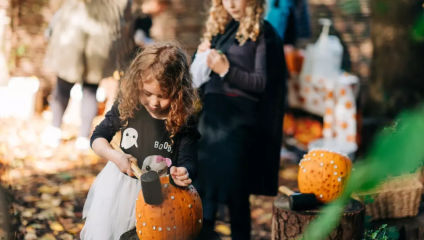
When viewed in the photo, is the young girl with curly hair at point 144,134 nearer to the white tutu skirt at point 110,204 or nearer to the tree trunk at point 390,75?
the white tutu skirt at point 110,204

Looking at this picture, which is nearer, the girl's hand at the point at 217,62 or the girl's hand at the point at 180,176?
the girl's hand at the point at 180,176

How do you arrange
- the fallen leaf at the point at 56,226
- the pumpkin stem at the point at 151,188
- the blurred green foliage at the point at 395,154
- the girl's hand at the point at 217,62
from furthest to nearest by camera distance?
the fallen leaf at the point at 56,226
the girl's hand at the point at 217,62
the pumpkin stem at the point at 151,188
the blurred green foliage at the point at 395,154

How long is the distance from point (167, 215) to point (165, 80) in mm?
524

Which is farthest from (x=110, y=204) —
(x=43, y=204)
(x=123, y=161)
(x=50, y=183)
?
(x=50, y=183)

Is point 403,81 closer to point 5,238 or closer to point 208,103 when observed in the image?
point 208,103

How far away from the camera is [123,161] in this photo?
1.79m

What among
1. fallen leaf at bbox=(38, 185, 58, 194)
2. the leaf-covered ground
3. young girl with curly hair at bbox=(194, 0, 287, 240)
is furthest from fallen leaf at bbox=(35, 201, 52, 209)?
young girl with curly hair at bbox=(194, 0, 287, 240)

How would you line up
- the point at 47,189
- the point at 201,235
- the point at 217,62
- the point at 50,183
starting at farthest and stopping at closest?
the point at 50,183 → the point at 47,189 → the point at 217,62 → the point at 201,235

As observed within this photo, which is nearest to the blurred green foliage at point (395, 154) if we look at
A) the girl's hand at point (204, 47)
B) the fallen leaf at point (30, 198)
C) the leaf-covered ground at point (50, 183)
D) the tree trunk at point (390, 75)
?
the tree trunk at point (390, 75)

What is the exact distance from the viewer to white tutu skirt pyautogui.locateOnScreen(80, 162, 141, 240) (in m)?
1.86

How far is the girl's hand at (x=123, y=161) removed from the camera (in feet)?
5.89

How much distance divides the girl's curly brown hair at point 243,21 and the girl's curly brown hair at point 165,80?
33.5 inches

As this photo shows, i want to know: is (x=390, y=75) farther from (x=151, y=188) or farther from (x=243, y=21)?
(x=151, y=188)

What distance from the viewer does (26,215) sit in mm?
3211
